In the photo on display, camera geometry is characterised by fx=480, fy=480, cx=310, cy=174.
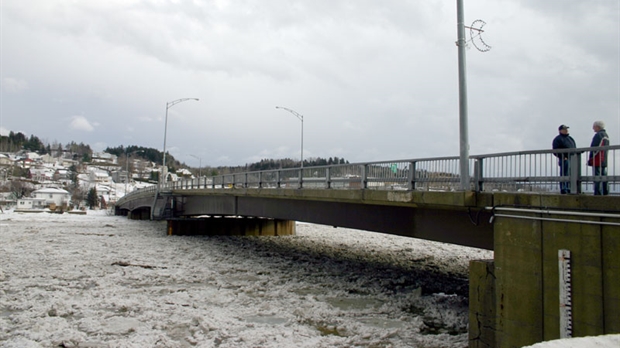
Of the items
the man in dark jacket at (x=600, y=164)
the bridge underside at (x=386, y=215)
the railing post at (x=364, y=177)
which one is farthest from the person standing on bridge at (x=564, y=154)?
the railing post at (x=364, y=177)

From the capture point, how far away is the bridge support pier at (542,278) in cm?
701

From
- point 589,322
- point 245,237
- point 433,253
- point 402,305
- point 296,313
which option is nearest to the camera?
point 589,322

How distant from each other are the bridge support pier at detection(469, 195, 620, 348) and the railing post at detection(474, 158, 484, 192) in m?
1.38

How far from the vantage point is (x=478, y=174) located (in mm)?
10234

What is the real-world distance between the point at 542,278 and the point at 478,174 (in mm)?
2960

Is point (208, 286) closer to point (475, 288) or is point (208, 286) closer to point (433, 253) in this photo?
point (475, 288)

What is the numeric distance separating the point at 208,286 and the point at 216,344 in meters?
6.41

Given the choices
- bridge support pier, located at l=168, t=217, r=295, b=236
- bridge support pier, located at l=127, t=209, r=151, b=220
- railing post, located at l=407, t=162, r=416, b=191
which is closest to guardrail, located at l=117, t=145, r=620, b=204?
railing post, located at l=407, t=162, r=416, b=191

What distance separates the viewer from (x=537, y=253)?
7961mm

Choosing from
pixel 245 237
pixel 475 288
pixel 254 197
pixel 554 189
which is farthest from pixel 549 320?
pixel 245 237

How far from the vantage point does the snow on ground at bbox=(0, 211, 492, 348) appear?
33.1 feet

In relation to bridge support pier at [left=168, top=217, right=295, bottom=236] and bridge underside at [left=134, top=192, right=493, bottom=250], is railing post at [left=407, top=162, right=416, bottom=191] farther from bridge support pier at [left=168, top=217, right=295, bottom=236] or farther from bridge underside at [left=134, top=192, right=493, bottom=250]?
bridge support pier at [left=168, top=217, right=295, bottom=236]

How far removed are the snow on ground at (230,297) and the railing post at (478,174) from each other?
3265mm

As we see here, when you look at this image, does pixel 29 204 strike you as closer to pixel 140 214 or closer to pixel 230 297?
pixel 140 214
